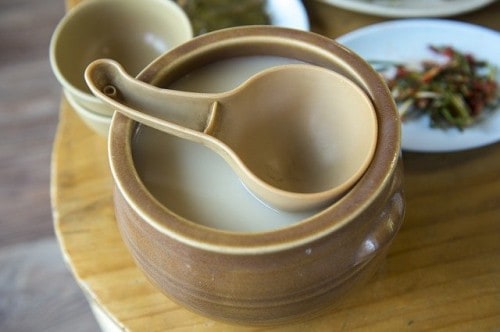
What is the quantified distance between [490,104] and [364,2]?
0.24m

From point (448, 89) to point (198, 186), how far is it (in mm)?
477

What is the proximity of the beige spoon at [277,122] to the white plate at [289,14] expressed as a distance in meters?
0.32

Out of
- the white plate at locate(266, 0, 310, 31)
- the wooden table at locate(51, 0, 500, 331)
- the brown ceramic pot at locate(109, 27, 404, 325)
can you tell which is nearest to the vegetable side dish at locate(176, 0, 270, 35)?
the white plate at locate(266, 0, 310, 31)

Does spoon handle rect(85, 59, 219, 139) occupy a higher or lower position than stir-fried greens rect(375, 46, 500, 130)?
higher

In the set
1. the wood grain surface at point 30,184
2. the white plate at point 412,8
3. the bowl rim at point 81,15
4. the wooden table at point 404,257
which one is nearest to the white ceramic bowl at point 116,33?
the bowl rim at point 81,15

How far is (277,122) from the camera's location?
0.62 meters

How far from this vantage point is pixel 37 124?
1.68 meters

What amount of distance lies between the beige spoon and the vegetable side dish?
37 centimetres

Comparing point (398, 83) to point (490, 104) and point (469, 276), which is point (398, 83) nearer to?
point (490, 104)

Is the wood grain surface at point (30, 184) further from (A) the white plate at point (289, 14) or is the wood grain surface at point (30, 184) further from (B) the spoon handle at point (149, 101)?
(B) the spoon handle at point (149, 101)

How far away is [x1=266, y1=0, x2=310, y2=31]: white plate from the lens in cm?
91

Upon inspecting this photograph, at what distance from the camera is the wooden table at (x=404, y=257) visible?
0.66 meters

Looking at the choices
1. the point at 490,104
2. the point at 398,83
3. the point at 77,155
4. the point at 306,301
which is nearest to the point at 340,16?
the point at 398,83

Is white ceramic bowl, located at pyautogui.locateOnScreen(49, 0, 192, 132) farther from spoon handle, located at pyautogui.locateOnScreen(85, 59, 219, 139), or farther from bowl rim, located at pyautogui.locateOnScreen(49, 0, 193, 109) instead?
spoon handle, located at pyautogui.locateOnScreen(85, 59, 219, 139)
